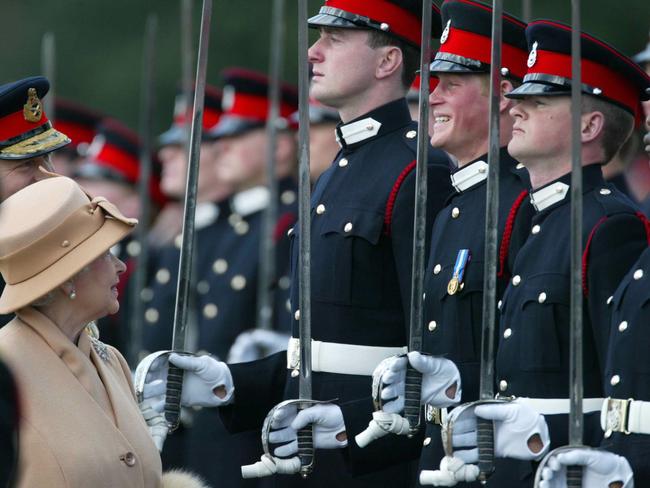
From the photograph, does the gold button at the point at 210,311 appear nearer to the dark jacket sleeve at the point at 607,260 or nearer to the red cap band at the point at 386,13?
the red cap band at the point at 386,13

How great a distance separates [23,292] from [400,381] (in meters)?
1.19

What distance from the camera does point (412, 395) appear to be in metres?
5.51

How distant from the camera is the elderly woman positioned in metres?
4.73

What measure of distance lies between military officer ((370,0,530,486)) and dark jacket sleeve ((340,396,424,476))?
11cm

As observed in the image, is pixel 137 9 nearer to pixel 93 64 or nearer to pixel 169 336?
pixel 93 64

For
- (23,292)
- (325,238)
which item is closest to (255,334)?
(325,238)

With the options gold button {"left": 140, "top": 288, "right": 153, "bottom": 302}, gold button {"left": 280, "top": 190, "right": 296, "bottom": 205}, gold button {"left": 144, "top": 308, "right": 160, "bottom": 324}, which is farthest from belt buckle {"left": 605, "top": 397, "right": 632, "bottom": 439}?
gold button {"left": 140, "top": 288, "right": 153, "bottom": 302}

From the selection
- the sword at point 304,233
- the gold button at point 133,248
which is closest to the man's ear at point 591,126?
the sword at point 304,233

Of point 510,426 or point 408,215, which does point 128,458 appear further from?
point 408,215

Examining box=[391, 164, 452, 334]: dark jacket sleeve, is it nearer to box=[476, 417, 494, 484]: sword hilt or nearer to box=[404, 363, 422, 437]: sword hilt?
box=[404, 363, 422, 437]: sword hilt

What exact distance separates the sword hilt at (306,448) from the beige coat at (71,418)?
72 centimetres

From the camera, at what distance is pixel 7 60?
59.1 feet

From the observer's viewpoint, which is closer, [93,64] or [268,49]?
[268,49]

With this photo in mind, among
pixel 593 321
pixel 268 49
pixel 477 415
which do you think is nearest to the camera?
pixel 477 415
